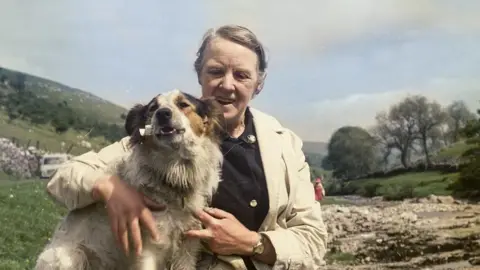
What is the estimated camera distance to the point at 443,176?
22.1 meters

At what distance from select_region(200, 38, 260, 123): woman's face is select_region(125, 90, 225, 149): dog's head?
0.09 metres

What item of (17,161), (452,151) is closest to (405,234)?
(452,151)

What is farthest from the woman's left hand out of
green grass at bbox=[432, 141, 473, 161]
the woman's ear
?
green grass at bbox=[432, 141, 473, 161]

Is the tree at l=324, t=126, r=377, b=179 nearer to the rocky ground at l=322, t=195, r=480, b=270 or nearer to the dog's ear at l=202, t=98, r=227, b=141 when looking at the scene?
the rocky ground at l=322, t=195, r=480, b=270

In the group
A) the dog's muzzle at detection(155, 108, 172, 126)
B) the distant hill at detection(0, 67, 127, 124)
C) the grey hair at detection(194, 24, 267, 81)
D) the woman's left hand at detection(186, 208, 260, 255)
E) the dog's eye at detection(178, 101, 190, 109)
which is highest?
the grey hair at detection(194, 24, 267, 81)

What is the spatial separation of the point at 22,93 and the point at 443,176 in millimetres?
18744

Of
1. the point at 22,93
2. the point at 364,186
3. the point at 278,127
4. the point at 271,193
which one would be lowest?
the point at 364,186

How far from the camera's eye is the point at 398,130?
77.5ft

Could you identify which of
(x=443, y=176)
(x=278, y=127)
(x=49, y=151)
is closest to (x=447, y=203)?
(x=443, y=176)

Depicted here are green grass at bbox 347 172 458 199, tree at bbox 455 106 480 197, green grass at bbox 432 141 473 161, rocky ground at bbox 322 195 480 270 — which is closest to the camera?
rocky ground at bbox 322 195 480 270

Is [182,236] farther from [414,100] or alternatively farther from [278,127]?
[414,100]

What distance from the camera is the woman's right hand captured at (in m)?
2.69

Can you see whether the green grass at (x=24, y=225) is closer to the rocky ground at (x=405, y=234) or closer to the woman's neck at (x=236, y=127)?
the woman's neck at (x=236, y=127)

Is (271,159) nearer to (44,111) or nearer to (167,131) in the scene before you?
(167,131)
